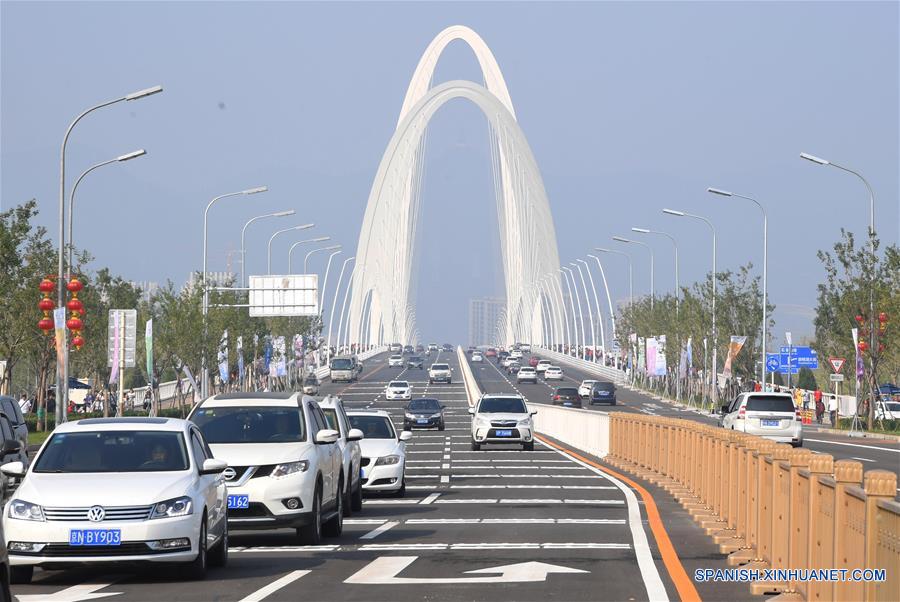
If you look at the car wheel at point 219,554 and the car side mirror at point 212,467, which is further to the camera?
the car wheel at point 219,554

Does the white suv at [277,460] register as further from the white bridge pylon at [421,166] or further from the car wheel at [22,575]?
the white bridge pylon at [421,166]

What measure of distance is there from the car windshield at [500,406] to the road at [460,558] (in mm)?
17815

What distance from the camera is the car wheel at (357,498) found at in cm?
2274

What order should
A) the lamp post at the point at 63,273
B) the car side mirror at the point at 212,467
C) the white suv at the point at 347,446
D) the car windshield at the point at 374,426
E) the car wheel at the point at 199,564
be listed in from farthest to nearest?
1. the lamp post at the point at 63,273
2. the car windshield at the point at 374,426
3. the white suv at the point at 347,446
4. the car side mirror at the point at 212,467
5. the car wheel at the point at 199,564

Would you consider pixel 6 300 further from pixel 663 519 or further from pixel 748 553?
pixel 748 553

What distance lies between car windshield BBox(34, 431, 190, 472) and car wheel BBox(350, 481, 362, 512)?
7922 millimetres

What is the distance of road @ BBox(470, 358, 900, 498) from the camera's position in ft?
127

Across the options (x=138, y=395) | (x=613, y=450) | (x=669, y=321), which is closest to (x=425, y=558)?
(x=613, y=450)

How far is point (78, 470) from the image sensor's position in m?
14.4

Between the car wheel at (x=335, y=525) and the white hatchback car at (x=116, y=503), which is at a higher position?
the white hatchback car at (x=116, y=503)

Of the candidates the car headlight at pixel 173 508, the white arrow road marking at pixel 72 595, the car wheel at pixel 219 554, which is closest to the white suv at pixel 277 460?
the car wheel at pixel 219 554

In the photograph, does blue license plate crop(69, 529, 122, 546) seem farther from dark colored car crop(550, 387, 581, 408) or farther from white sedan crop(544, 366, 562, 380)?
white sedan crop(544, 366, 562, 380)

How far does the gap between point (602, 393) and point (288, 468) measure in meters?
73.5

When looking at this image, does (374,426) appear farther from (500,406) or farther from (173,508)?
(500,406)
